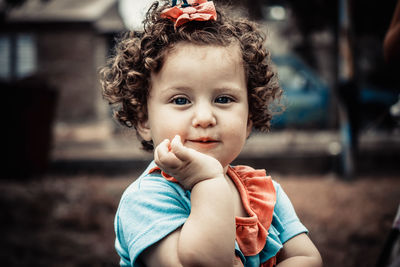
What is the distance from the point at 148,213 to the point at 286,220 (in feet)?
1.67

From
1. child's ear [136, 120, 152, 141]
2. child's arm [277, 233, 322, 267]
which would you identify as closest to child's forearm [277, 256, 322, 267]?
child's arm [277, 233, 322, 267]

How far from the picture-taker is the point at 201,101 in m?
1.13

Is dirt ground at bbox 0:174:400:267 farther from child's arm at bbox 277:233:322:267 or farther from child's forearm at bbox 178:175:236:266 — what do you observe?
child's forearm at bbox 178:175:236:266

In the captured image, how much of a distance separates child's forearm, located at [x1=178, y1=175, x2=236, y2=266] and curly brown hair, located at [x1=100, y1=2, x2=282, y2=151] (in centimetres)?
45

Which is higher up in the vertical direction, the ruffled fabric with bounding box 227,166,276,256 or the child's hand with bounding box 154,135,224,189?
the child's hand with bounding box 154,135,224,189

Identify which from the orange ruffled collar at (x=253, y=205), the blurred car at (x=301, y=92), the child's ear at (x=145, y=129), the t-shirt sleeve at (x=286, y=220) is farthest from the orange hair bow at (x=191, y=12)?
the blurred car at (x=301, y=92)

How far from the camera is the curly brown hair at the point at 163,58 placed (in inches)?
47.4

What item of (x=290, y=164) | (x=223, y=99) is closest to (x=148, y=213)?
(x=223, y=99)

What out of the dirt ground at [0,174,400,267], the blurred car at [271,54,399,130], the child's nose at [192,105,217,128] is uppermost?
the child's nose at [192,105,217,128]

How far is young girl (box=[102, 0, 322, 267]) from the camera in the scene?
1.00m

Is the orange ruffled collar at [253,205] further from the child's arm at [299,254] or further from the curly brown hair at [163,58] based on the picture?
the curly brown hair at [163,58]

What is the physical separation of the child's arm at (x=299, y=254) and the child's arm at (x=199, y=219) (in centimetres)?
33

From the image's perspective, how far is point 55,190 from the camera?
4242 millimetres

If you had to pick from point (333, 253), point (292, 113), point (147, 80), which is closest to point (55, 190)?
point (333, 253)
